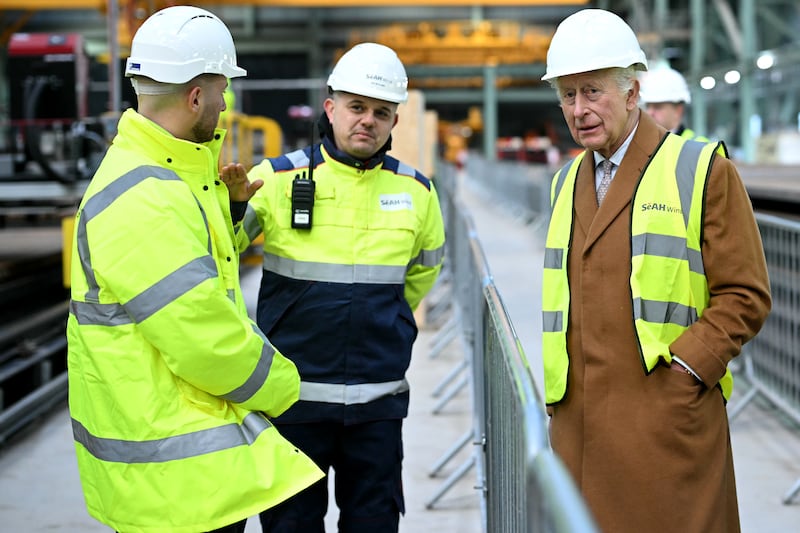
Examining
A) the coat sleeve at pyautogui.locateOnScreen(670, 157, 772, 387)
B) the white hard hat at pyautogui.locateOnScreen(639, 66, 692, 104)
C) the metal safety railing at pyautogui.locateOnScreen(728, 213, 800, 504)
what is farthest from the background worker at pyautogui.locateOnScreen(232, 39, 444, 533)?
the metal safety railing at pyautogui.locateOnScreen(728, 213, 800, 504)

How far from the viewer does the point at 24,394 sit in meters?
7.85

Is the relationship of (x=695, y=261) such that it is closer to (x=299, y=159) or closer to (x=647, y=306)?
(x=647, y=306)

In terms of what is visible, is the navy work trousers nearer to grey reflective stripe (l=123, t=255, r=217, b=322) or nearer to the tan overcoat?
the tan overcoat

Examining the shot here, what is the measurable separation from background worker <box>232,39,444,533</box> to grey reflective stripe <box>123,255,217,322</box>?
1.09 metres

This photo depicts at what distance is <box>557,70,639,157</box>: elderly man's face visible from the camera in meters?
2.75

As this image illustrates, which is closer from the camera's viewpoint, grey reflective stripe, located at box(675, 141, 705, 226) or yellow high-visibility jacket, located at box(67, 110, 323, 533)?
yellow high-visibility jacket, located at box(67, 110, 323, 533)

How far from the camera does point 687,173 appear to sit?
8.81ft

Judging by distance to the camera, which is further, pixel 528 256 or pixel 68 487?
pixel 528 256

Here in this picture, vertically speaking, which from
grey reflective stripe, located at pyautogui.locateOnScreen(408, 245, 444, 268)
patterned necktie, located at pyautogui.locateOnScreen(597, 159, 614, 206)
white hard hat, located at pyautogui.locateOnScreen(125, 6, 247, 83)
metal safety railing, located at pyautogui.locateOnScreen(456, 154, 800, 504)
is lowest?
metal safety railing, located at pyautogui.locateOnScreen(456, 154, 800, 504)

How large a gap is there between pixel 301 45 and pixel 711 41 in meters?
15.9

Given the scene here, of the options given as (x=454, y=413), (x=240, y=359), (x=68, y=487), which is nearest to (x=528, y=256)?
(x=454, y=413)

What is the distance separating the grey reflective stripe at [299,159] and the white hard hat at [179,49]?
0.91 meters

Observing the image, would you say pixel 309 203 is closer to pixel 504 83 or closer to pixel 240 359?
pixel 240 359

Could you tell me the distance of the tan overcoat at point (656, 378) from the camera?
8.68 ft
